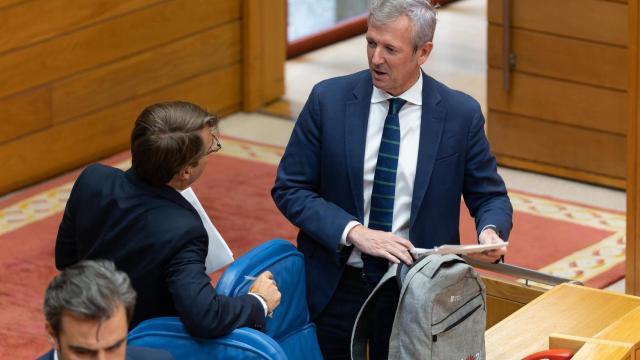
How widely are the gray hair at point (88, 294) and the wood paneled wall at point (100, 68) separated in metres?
4.19

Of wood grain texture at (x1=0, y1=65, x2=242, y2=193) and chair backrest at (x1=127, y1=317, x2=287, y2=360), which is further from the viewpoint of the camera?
wood grain texture at (x1=0, y1=65, x2=242, y2=193)

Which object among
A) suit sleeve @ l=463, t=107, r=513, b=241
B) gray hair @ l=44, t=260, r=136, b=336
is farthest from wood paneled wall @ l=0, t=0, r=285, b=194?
gray hair @ l=44, t=260, r=136, b=336

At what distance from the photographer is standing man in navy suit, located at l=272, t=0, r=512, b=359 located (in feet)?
13.3

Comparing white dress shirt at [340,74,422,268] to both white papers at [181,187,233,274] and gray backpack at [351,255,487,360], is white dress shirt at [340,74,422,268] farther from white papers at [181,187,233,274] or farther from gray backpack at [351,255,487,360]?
white papers at [181,187,233,274]

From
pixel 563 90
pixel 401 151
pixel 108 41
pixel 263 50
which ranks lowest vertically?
pixel 263 50

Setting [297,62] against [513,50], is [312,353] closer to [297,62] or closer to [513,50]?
[513,50]

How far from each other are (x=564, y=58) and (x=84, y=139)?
2.59 metres

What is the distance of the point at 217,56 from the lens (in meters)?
8.52

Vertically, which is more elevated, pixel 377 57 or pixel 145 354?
pixel 377 57

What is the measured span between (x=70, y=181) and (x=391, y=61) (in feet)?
12.5

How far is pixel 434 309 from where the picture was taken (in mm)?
3797

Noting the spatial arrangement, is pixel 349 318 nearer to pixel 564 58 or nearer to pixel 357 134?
pixel 357 134

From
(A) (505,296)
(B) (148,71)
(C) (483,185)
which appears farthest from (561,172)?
(C) (483,185)

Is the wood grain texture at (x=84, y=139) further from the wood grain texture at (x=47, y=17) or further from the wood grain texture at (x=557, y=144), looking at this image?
the wood grain texture at (x=557, y=144)
